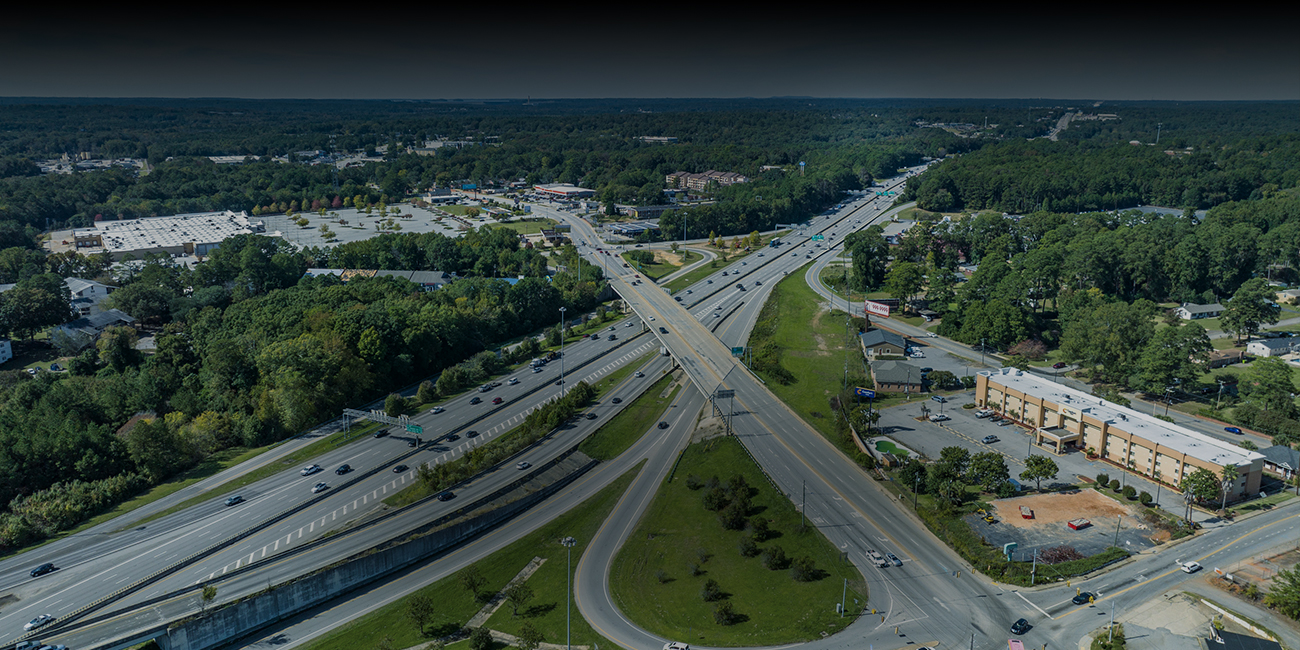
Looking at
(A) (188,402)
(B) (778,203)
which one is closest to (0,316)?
(A) (188,402)

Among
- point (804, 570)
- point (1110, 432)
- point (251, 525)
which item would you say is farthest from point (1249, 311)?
point (251, 525)

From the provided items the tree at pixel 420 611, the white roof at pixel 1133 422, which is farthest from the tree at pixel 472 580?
the white roof at pixel 1133 422

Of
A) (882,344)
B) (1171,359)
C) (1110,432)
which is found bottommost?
(1110,432)

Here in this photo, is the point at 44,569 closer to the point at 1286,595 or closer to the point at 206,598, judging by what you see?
the point at 206,598

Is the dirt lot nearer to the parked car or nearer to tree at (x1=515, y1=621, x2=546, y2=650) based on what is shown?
tree at (x1=515, y1=621, x2=546, y2=650)

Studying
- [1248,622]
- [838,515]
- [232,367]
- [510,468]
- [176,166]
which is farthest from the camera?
[176,166]

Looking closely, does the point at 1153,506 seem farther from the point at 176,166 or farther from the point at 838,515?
the point at 176,166
